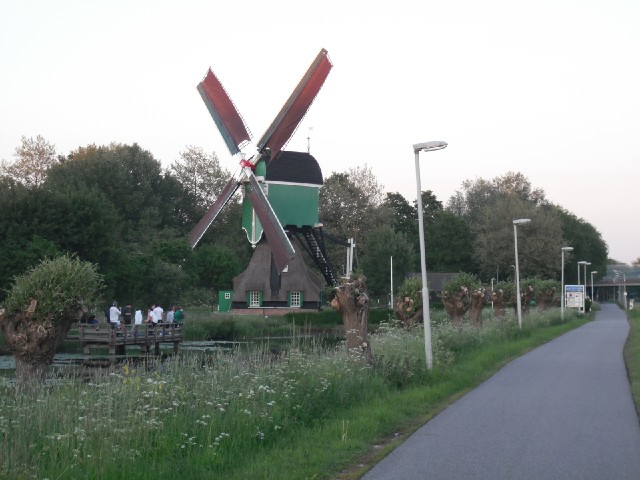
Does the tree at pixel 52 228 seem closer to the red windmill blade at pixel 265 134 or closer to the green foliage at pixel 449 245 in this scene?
the red windmill blade at pixel 265 134

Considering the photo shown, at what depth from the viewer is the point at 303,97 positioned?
4616cm

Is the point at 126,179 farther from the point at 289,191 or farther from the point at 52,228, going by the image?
the point at 52,228

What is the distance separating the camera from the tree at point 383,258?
69.3 meters

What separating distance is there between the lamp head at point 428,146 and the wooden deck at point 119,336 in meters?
16.5

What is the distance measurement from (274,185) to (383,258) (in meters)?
19.3

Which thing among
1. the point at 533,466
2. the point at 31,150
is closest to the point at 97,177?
the point at 31,150

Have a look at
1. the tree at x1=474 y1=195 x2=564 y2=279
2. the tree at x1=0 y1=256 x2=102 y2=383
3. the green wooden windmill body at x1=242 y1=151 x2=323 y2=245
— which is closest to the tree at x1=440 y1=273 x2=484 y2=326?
the green wooden windmill body at x1=242 y1=151 x2=323 y2=245

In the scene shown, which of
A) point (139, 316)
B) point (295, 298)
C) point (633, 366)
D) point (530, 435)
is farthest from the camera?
point (295, 298)

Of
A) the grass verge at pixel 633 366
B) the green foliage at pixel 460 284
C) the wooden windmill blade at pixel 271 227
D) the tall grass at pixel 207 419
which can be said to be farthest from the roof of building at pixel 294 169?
the tall grass at pixel 207 419

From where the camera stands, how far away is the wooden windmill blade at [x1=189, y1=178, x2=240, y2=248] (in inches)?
1900

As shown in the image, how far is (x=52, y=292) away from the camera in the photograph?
1302 centimetres

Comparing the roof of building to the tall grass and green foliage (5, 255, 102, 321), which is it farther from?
green foliage (5, 255, 102, 321)

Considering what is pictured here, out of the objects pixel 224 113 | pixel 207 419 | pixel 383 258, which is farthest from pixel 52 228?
pixel 207 419

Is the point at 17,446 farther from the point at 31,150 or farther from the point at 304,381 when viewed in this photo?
the point at 31,150
